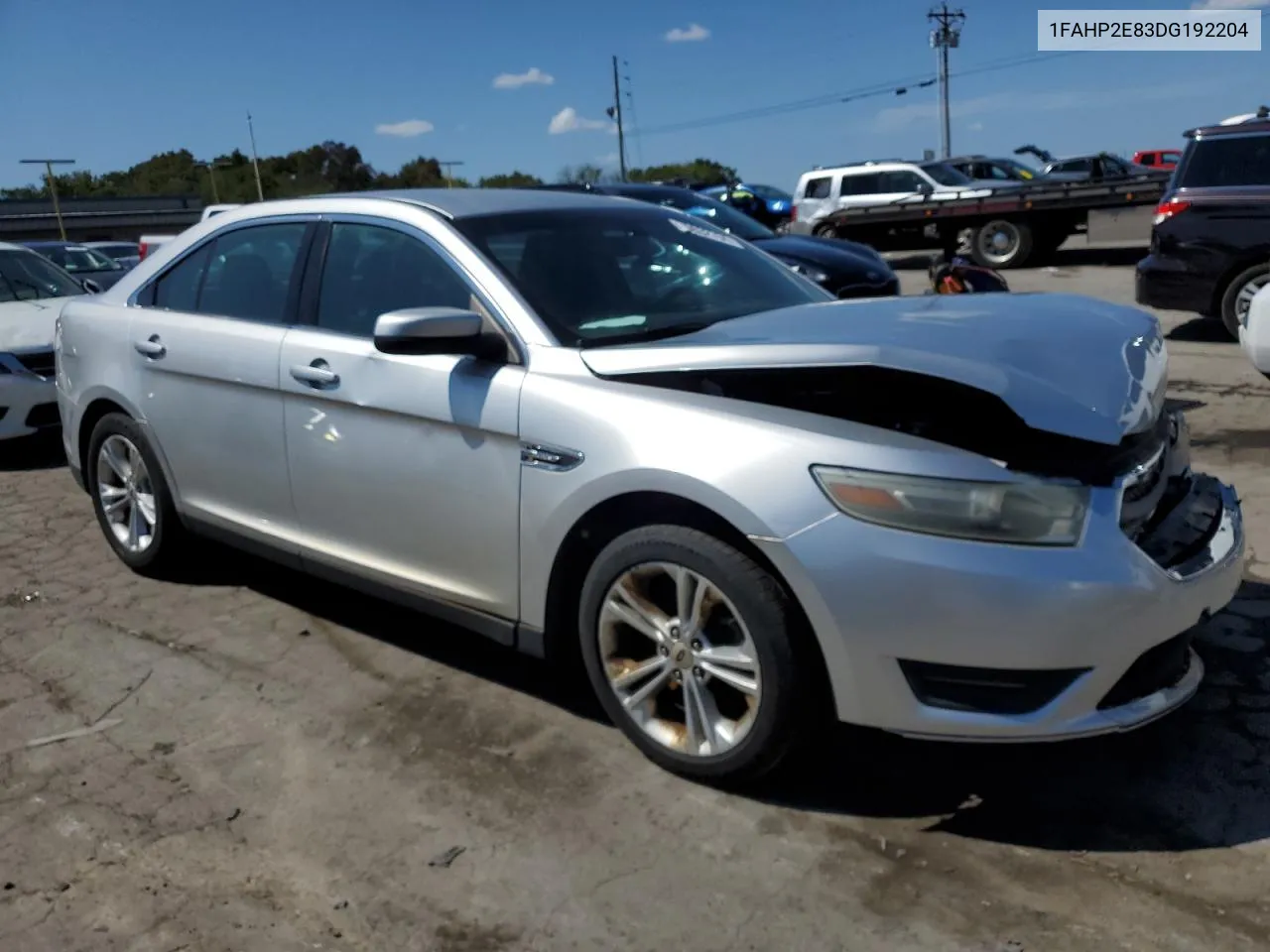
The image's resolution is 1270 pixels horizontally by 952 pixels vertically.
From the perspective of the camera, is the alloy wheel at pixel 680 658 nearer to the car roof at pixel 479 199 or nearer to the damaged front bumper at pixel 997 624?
the damaged front bumper at pixel 997 624

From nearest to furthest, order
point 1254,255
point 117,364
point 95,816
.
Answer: point 95,816
point 117,364
point 1254,255

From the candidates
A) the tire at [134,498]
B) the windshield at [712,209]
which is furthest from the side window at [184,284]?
the windshield at [712,209]

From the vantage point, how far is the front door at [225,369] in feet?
13.9

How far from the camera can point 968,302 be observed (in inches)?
144

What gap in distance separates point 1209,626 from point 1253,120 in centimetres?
679

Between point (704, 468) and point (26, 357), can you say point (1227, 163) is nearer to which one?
point (704, 468)

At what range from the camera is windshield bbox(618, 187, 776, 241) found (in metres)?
11.1

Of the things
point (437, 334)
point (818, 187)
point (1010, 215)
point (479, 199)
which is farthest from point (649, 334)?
point (818, 187)

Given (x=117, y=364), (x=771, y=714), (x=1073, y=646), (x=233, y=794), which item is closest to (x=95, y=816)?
(x=233, y=794)

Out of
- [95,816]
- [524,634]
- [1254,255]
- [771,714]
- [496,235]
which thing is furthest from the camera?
[1254,255]

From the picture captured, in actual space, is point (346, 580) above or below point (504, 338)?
below

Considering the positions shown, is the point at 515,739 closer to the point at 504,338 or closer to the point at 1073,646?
the point at 504,338

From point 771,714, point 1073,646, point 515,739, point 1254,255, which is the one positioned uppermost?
point 1254,255

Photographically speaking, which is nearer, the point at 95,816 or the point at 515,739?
the point at 95,816
